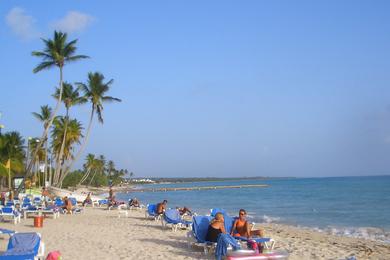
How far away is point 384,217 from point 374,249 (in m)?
13.6

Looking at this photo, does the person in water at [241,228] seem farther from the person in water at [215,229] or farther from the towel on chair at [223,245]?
the towel on chair at [223,245]

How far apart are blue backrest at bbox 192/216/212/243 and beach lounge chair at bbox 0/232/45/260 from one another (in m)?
3.08

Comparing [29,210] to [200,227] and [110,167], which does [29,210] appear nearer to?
[200,227]

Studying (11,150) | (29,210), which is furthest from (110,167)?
(29,210)

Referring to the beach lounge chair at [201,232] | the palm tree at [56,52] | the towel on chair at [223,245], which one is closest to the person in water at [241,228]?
the beach lounge chair at [201,232]

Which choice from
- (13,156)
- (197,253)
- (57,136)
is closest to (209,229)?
(197,253)

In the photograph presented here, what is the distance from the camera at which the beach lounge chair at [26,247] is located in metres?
6.47

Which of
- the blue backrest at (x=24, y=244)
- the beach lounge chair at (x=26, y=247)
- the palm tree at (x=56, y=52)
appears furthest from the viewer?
→ the palm tree at (x=56, y=52)

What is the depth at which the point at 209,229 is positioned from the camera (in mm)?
8602

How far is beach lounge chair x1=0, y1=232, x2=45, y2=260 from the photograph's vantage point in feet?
21.2

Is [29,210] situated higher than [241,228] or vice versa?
[241,228]

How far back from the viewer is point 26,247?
7.12 m

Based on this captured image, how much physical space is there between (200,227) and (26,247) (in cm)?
350

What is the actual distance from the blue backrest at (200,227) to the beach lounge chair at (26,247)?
308cm
